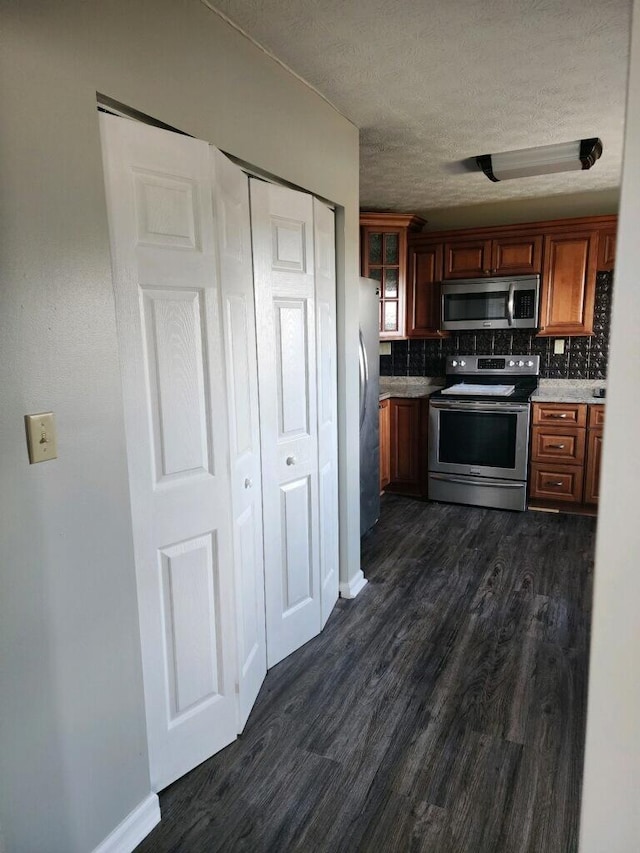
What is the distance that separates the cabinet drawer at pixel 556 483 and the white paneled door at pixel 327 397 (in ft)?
6.99

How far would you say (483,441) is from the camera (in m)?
4.30

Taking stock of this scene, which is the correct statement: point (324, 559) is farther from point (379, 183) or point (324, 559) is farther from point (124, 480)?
point (379, 183)

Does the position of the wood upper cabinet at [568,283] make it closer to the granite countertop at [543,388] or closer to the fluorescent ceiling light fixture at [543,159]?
the granite countertop at [543,388]

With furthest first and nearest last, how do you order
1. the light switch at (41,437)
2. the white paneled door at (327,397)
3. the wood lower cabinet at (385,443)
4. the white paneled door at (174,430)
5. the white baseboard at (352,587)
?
the wood lower cabinet at (385,443)
the white baseboard at (352,587)
the white paneled door at (327,397)
the white paneled door at (174,430)
the light switch at (41,437)

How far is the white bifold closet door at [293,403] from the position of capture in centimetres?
216

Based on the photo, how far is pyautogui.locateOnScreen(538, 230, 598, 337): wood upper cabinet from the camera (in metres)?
4.12

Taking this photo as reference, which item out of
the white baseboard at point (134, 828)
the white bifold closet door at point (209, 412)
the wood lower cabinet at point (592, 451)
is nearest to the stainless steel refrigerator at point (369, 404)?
the white bifold closet door at point (209, 412)

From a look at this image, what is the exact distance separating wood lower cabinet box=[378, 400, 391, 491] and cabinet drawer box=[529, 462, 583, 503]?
3.77 feet

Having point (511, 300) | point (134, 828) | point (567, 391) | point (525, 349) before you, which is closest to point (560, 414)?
point (567, 391)

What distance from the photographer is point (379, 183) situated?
384 cm

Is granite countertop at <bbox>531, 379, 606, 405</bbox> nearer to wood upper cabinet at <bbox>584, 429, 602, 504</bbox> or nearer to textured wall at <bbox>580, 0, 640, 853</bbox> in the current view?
wood upper cabinet at <bbox>584, 429, 602, 504</bbox>

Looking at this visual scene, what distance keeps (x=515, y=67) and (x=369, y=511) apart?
261cm

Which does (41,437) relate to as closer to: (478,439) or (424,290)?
(478,439)

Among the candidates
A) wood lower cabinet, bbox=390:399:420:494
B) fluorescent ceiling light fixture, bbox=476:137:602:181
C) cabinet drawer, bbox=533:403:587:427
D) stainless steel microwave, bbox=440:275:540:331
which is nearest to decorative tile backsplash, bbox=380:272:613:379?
stainless steel microwave, bbox=440:275:540:331
